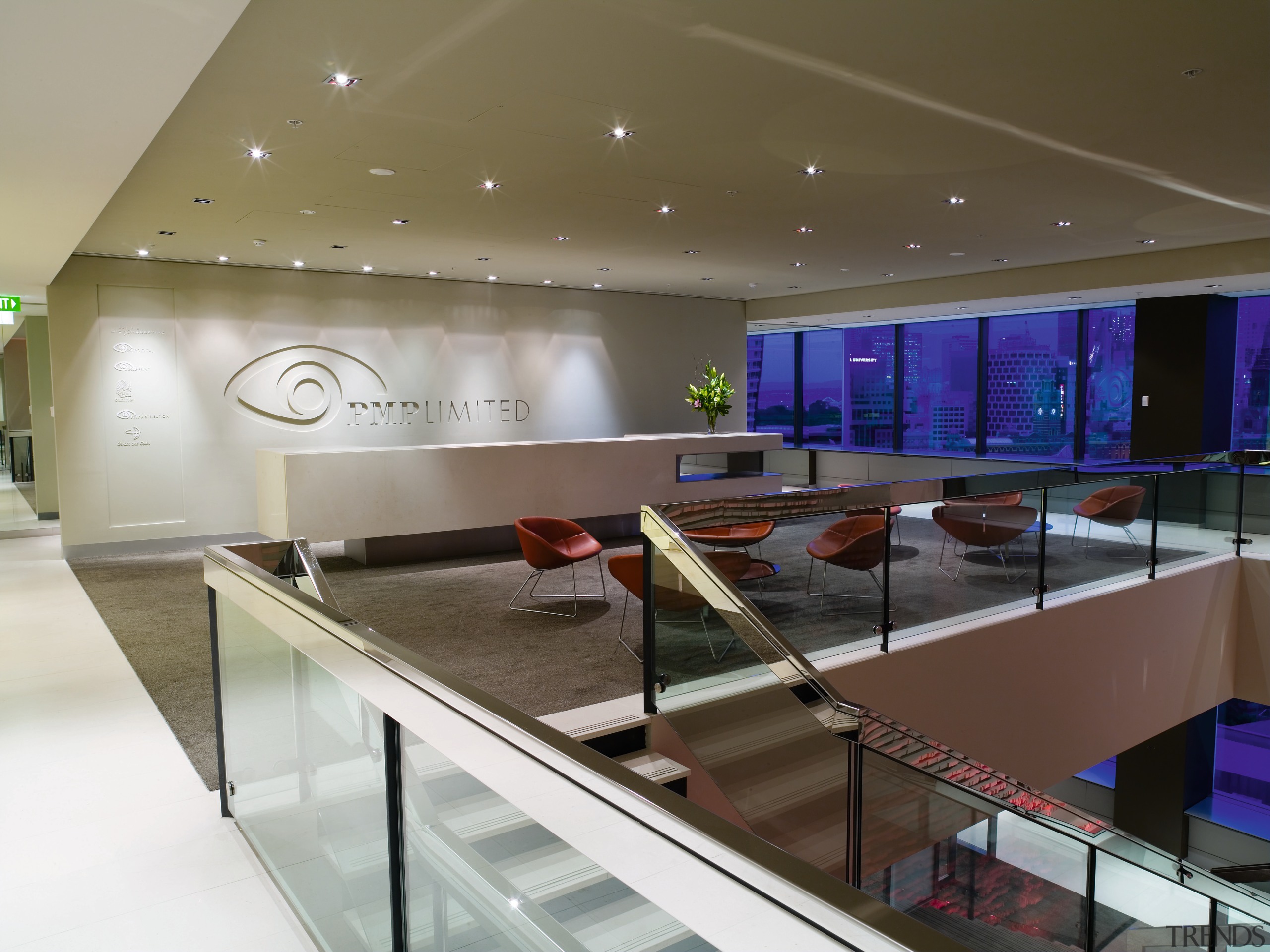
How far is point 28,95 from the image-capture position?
3.77 m

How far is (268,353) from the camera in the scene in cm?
1038

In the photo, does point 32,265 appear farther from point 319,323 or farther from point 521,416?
point 521,416

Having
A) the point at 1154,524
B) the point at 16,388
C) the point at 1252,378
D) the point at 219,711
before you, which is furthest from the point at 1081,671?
the point at 16,388

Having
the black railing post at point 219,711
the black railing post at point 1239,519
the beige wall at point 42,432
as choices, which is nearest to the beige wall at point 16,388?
the beige wall at point 42,432

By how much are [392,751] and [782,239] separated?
817 cm

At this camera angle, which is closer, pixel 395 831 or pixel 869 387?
pixel 395 831

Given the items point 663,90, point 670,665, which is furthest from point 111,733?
point 663,90

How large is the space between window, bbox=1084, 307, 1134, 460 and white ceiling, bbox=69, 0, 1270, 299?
16.1ft

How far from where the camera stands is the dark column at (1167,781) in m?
11.6

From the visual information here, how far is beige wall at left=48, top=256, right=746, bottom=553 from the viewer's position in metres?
9.45

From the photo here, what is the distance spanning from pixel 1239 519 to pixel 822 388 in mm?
10652

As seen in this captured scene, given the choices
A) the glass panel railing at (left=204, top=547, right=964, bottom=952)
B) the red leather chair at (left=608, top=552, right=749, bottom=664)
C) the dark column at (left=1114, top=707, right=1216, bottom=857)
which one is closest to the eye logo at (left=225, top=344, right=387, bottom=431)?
the red leather chair at (left=608, top=552, right=749, bottom=664)

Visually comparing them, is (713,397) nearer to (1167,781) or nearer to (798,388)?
(798,388)

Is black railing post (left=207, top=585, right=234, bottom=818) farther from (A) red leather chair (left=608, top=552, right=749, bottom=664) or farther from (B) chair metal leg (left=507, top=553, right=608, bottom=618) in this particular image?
(B) chair metal leg (left=507, top=553, right=608, bottom=618)
